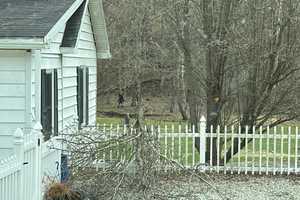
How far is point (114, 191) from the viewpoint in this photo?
832 centimetres

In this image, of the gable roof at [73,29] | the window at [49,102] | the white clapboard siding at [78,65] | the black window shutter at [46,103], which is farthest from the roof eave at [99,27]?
the black window shutter at [46,103]

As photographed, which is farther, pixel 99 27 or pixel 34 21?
pixel 99 27

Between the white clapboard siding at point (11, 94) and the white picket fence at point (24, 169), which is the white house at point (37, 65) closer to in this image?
the white clapboard siding at point (11, 94)

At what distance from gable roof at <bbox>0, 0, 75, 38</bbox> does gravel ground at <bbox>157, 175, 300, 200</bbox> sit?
3.31 m

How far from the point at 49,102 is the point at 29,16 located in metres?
1.73

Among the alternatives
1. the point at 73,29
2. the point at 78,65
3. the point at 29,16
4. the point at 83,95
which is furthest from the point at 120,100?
the point at 29,16

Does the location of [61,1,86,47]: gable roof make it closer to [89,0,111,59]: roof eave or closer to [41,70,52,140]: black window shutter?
[41,70,52,140]: black window shutter

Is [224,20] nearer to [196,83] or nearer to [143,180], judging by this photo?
[196,83]

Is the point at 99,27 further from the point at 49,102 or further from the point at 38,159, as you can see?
the point at 38,159

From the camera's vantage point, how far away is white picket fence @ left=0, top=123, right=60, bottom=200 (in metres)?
6.52

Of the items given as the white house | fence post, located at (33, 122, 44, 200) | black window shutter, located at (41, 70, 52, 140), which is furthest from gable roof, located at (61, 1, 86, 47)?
fence post, located at (33, 122, 44, 200)

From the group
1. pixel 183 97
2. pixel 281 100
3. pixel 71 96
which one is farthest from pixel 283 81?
pixel 71 96

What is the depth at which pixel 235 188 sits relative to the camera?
11.0 metres

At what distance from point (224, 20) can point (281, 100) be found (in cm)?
228
